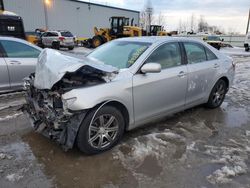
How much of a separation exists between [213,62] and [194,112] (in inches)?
44.9

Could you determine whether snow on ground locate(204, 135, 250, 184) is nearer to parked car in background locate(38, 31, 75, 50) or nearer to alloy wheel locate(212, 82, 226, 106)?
alloy wheel locate(212, 82, 226, 106)

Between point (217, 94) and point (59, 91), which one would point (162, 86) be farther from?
point (217, 94)

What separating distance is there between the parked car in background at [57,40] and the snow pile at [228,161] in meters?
19.8

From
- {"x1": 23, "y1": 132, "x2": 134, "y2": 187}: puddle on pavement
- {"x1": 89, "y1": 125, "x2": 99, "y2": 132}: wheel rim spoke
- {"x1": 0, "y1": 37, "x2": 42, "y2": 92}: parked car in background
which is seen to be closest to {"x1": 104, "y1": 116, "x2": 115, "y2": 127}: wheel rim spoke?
{"x1": 89, "y1": 125, "x2": 99, "y2": 132}: wheel rim spoke

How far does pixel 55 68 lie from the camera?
3.32 meters

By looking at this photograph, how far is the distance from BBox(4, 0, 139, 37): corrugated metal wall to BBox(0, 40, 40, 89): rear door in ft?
93.0

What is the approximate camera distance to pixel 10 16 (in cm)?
1383

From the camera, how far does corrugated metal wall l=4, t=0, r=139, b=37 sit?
Result: 105 ft

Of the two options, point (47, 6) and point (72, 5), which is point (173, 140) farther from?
point (72, 5)

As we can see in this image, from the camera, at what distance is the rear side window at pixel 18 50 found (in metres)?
5.96

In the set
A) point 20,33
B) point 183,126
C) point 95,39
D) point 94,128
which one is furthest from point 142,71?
point 95,39

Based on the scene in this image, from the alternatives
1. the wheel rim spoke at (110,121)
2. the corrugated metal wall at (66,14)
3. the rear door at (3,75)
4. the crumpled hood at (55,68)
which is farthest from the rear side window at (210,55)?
the corrugated metal wall at (66,14)

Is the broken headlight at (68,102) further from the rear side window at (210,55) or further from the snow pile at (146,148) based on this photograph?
the rear side window at (210,55)

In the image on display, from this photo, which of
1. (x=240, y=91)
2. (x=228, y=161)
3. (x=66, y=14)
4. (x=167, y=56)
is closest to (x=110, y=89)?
(x=167, y=56)
